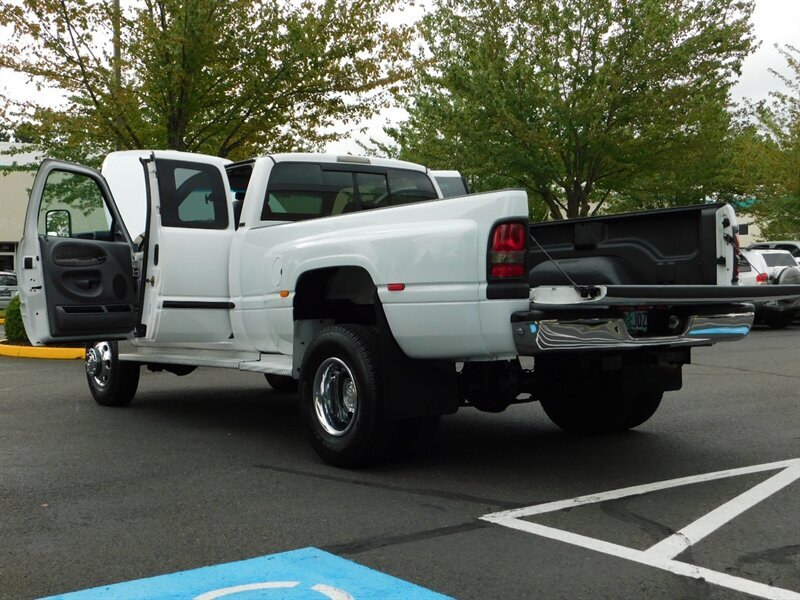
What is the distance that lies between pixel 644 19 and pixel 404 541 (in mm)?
19428

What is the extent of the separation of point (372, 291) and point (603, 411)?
88.8 inches

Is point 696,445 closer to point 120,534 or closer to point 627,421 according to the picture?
point 627,421

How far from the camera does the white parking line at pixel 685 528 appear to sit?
394 cm

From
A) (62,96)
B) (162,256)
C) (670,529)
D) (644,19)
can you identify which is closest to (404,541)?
(670,529)

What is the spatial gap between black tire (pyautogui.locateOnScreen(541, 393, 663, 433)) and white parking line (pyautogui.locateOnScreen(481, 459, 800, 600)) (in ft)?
4.04

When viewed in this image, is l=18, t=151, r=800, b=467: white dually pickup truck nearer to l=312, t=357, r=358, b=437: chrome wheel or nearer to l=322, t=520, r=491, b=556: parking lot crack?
l=312, t=357, r=358, b=437: chrome wheel

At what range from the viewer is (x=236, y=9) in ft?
51.5

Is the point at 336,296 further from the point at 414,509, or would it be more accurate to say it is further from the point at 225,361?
the point at 414,509

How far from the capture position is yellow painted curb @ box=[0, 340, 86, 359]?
13789 mm

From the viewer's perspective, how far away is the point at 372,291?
6.06 m

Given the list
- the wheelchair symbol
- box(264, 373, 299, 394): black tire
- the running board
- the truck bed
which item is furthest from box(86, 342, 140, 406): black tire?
the wheelchair symbol

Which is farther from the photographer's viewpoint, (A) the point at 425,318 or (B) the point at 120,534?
(A) the point at 425,318

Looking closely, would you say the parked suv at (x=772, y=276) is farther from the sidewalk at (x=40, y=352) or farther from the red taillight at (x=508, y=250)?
the red taillight at (x=508, y=250)

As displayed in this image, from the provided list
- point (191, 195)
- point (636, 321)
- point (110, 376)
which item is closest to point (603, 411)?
point (636, 321)
